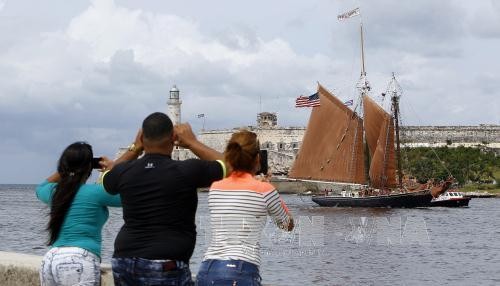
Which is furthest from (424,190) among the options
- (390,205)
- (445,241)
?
(445,241)

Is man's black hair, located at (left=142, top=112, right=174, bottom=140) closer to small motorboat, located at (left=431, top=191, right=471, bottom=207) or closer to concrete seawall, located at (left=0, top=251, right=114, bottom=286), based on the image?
concrete seawall, located at (left=0, top=251, right=114, bottom=286)

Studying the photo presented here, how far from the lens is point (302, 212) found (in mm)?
62969

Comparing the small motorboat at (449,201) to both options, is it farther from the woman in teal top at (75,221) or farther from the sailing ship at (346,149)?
the woman in teal top at (75,221)

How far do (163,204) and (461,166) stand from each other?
111912mm

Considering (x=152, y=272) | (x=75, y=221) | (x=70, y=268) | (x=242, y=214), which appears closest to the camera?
(x=152, y=272)

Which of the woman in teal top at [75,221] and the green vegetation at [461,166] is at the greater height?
the green vegetation at [461,166]

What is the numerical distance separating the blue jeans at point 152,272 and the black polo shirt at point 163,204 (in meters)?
0.03

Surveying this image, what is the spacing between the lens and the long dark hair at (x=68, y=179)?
5488mm

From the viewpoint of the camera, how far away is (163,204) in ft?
16.1

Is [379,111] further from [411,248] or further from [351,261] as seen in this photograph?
[351,261]

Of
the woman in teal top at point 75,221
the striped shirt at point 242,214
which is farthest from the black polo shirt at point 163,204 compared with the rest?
the woman in teal top at point 75,221

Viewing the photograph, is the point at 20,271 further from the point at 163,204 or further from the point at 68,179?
the point at 163,204

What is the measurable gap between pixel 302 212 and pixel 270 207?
5805 cm

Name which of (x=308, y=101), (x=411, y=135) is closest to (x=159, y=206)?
(x=308, y=101)
